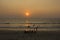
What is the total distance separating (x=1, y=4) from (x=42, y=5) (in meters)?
0.51

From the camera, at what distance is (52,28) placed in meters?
3.18

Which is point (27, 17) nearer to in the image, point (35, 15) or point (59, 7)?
point (35, 15)

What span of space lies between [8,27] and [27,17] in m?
0.26

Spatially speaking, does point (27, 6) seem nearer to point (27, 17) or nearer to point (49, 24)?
point (27, 17)
